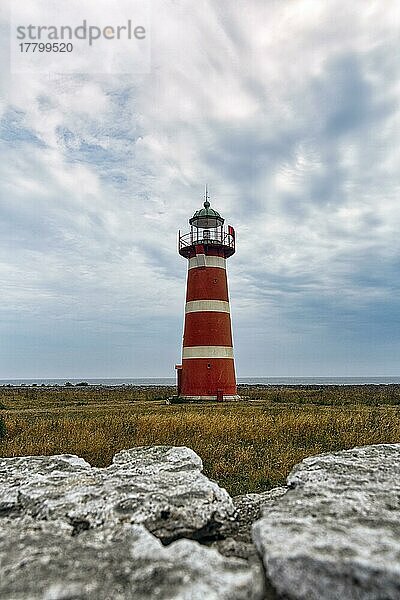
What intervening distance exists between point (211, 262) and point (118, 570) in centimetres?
2510

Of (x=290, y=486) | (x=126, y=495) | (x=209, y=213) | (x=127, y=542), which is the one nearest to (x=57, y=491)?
(x=126, y=495)

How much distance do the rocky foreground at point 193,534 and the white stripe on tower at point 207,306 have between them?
2126 centimetres

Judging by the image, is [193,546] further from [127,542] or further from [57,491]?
[57,491]

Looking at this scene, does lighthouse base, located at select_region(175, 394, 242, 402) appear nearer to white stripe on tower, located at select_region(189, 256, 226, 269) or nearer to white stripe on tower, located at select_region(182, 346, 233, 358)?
white stripe on tower, located at select_region(182, 346, 233, 358)

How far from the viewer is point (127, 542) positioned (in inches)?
132

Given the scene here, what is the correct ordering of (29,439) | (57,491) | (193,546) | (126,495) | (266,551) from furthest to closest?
(29,439) → (57,491) → (126,495) → (193,546) → (266,551)

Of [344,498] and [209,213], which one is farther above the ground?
[209,213]

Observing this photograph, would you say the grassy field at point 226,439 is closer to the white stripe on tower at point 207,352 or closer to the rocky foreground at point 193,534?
the rocky foreground at point 193,534

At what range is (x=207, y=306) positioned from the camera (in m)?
26.9

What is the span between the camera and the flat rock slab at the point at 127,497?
153 inches

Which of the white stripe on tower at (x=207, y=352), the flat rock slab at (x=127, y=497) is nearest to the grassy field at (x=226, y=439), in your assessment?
the flat rock slab at (x=127, y=497)

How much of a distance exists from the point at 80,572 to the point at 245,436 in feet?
33.2

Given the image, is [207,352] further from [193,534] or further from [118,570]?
[118,570]

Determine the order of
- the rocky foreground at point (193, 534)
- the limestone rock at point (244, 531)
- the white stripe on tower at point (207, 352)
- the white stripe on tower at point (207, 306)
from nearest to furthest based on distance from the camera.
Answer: the rocky foreground at point (193, 534)
the limestone rock at point (244, 531)
the white stripe on tower at point (207, 352)
the white stripe on tower at point (207, 306)
